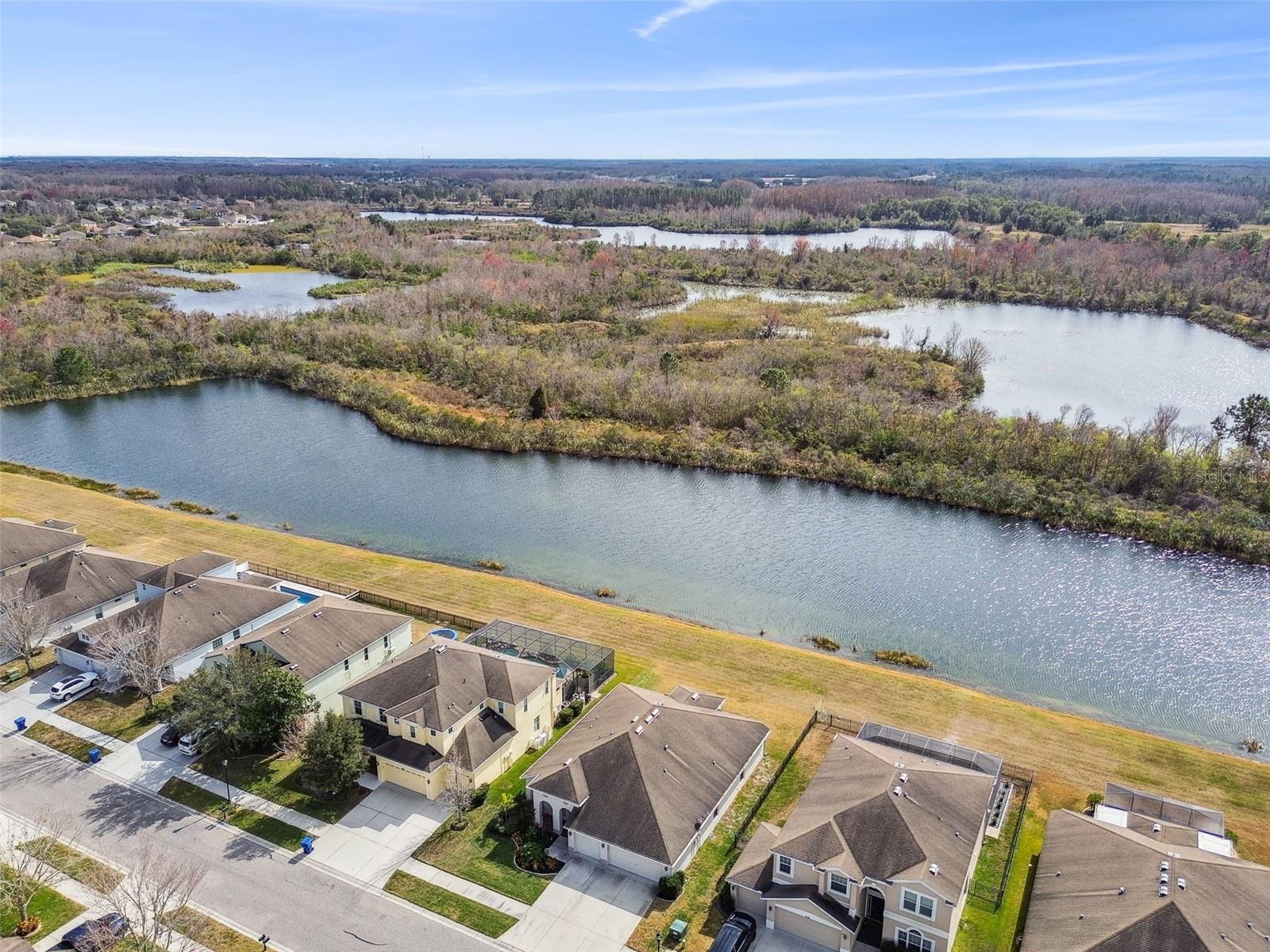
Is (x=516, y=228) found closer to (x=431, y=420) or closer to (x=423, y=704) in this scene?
(x=431, y=420)

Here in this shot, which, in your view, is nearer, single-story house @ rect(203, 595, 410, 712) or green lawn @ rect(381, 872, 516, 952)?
green lawn @ rect(381, 872, 516, 952)

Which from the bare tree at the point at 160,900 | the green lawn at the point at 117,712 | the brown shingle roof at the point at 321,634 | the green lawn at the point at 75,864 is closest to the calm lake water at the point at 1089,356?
the brown shingle roof at the point at 321,634

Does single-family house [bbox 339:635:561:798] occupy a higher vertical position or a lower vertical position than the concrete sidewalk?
higher

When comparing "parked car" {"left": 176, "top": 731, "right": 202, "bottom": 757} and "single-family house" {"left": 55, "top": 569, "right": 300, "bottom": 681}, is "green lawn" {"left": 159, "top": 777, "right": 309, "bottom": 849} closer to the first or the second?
"parked car" {"left": 176, "top": 731, "right": 202, "bottom": 757}

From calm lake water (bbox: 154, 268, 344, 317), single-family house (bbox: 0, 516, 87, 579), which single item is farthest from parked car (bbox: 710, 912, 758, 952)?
calm lake water (bbox: 154, 268, 344, 317)

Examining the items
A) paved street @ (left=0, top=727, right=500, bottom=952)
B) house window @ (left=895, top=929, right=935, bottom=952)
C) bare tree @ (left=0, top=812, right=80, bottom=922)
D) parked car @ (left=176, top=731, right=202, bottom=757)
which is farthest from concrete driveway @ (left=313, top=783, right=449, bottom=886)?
house window @ (left=895, top=929, right=935, bottom=952)

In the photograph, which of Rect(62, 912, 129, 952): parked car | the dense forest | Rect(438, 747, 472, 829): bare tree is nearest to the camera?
Rect(62, 912, 129, 952): parked car

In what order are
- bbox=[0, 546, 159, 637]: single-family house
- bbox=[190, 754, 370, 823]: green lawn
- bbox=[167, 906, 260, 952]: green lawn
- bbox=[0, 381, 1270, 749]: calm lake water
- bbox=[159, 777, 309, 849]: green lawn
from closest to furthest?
bbox=[167, 906, 260, 952]: green lawn → bbox=[159, 777, 309, 849]: green lawn → bbox=[190, 754, 370, 823]: green lawn → bbox=[0, 546, 159, 637]: single-family house → bbox=[0, 381, 1270, 749]: calm lake water

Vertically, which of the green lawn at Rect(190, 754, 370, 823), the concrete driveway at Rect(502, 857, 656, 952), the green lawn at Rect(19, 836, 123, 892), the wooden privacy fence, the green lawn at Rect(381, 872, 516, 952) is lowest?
the concrete driveway at Rect(502, 857, 656, 952)
